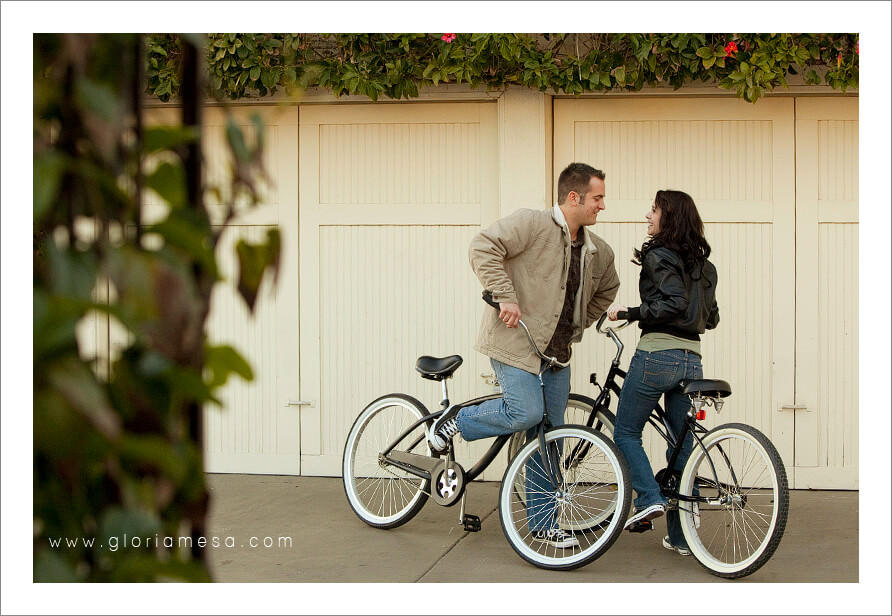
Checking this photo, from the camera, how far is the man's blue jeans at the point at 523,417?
4523 mm

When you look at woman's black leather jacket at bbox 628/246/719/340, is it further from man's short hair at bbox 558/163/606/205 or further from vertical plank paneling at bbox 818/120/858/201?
vertical plank paneling at bbox 818/120/858/201

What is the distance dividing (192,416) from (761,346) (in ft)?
15.8

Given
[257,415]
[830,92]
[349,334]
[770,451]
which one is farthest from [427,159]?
[770,451]

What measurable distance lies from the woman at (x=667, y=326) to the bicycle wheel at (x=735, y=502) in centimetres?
14

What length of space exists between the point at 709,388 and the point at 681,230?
745mm

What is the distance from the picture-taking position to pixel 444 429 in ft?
15.9

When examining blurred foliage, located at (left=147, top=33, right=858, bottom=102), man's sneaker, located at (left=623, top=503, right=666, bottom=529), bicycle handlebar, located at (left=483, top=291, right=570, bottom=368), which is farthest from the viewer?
blurred foliage, located at (left=147, top=33, right=858, bottom=102)

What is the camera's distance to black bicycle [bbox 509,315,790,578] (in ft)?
13.0

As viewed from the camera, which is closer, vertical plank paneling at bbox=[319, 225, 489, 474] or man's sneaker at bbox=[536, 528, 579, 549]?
man's sneaker at bbox=[536, 528, 579, 549]

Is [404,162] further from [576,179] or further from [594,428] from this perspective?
[594,428]

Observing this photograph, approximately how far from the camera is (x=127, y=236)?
4.47ft

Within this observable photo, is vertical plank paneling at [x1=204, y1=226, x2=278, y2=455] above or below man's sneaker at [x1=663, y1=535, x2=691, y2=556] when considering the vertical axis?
above

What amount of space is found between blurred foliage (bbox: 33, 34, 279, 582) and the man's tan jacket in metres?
3.15

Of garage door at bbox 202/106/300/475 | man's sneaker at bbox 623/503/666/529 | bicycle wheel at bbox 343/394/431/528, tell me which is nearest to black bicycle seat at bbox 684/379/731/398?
man's sneaker at bbox 623/503/666/529
